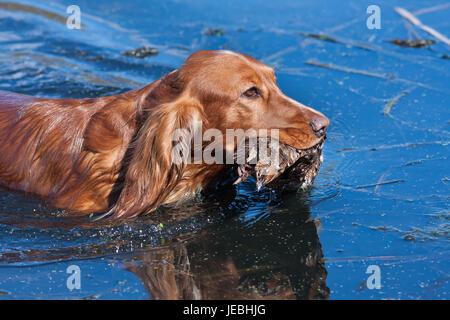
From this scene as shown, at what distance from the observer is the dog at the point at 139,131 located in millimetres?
4203

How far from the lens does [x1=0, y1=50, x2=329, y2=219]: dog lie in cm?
420

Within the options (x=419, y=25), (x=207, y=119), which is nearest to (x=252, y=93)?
(x=207, y=119)

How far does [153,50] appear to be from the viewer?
27.4 feet

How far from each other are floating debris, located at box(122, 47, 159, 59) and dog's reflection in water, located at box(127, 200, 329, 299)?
14.4 ft

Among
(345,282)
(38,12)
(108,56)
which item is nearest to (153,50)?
(108,56)

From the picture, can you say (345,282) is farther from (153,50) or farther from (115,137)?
(153,50)

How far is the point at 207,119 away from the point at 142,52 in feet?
13.9

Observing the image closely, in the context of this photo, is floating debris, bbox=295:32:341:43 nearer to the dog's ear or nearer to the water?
the water

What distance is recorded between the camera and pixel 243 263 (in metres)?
3.81

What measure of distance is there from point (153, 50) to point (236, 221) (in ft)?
14.7

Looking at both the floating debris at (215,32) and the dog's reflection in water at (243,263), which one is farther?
the floating debris at (215,32)

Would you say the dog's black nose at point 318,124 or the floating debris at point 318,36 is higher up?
the floating debris at point 318,36

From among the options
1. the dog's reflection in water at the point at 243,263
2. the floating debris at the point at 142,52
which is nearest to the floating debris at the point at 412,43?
the floating debris at the point at 142,52

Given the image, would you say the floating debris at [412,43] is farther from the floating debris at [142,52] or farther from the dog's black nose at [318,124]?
the dog's black nose at [318,124]
